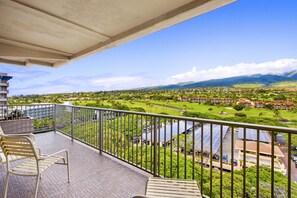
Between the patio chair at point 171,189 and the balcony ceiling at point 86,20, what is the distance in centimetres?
221

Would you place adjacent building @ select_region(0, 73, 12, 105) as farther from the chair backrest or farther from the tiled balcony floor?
the chair backrest

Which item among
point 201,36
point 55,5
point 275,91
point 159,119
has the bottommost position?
point 159,119

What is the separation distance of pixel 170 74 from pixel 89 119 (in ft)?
68.1

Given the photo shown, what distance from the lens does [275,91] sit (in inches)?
191

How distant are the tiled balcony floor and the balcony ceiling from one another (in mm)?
2691

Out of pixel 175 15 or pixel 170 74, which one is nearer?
pixel 175 15

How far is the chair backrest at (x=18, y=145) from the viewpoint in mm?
2123

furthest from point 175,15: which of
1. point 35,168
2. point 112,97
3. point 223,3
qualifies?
point 112,97

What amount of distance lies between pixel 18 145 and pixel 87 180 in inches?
50.1

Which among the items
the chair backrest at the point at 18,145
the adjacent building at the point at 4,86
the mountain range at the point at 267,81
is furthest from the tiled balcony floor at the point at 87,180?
the adjacent building at the point at 4,86

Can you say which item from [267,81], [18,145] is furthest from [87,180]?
[267,81]

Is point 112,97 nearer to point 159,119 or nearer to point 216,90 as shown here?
point 216,90

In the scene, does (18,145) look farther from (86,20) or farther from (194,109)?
(194,109)

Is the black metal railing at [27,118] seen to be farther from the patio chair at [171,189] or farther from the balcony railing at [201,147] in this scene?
the patio chair at [171,189]
